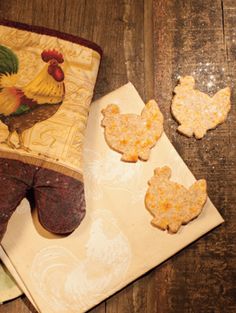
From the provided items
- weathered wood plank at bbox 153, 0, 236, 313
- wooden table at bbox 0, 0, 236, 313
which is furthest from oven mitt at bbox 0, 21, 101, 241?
weathered wood plank at bbox 153, 0, 236, 313

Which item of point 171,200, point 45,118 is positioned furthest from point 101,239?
point 45,118

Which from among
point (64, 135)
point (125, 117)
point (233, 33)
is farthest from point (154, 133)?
point (233, 33)

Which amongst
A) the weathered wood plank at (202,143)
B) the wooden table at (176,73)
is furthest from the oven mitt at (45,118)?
the weathered wood plank at (202,143)

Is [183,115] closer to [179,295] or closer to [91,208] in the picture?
[91,208]

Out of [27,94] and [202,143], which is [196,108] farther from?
[27,94]

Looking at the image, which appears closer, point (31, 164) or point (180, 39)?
point (31, 164)
